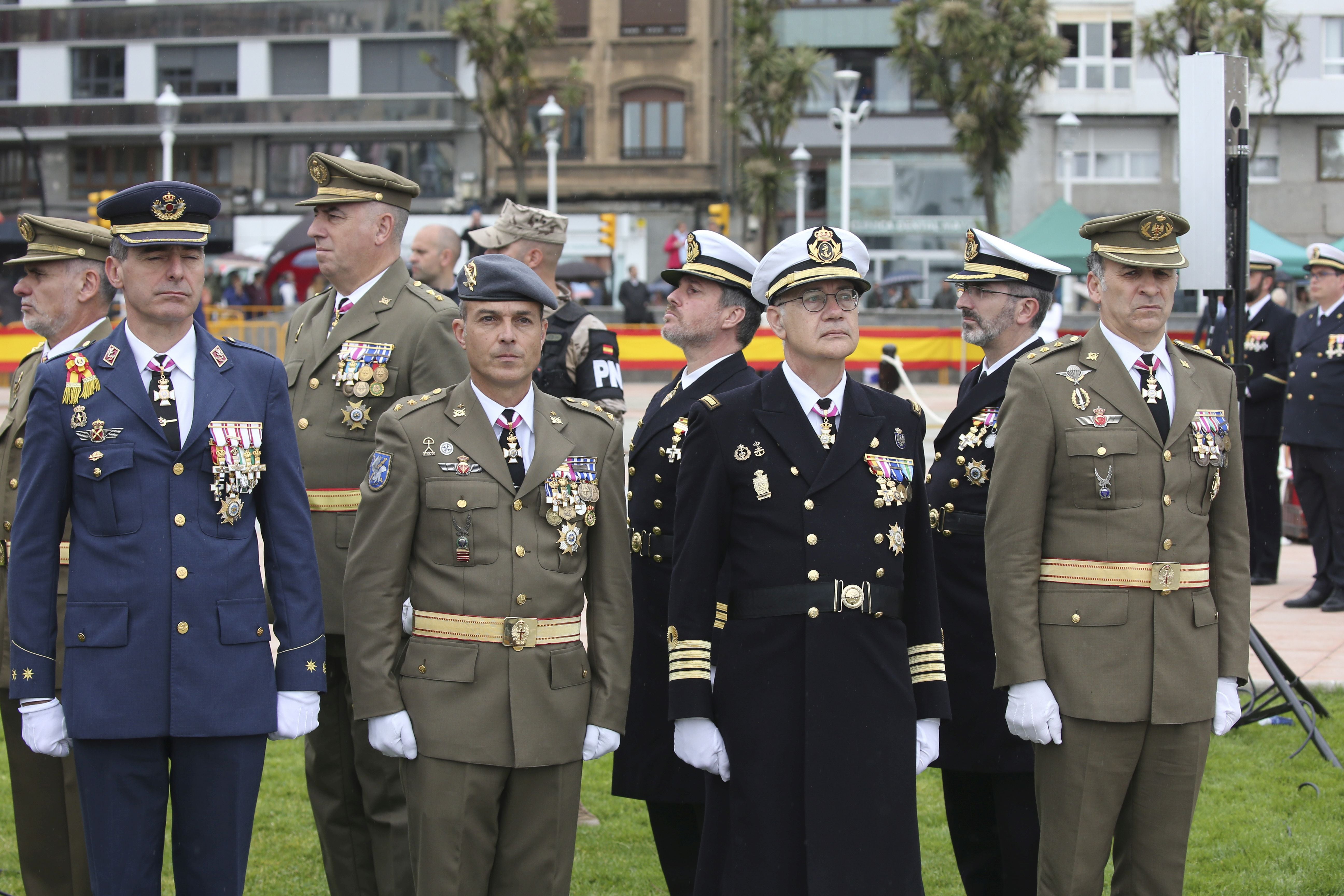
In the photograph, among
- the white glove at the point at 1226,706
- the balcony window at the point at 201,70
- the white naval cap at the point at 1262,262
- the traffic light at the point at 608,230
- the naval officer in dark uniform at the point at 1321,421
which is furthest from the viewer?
the balcony window at the point at 201,70

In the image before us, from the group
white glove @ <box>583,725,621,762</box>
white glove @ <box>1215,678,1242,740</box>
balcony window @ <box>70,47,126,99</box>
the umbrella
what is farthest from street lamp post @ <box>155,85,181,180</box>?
balcony window @ <box>70,47,126,99</box>

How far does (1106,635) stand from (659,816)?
5.55 ft

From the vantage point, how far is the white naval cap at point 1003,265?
5.27 m

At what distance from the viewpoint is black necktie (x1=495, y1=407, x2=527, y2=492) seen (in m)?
4.18

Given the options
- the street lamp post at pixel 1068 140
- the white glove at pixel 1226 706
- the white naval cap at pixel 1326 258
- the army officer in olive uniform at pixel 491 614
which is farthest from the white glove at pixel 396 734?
the street lamp post at pixel 1068 140

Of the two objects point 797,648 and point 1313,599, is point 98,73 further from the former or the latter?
point 797,648

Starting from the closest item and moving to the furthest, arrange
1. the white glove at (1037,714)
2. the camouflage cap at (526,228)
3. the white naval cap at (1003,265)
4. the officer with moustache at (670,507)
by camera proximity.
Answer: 1. the white glove at (1037,714)
2. the officer with moustache at (670,507)
3. the white naval cap at (1003,265)
4. the camouflage cap at (526,228)

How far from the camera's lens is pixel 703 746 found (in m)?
4.00

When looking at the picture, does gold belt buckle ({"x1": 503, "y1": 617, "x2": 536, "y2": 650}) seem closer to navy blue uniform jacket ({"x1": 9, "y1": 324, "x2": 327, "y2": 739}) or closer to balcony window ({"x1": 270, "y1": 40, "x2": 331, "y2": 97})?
navy blue uniform jacket ({"x1": 9, "y1": 324, "x2": 327, "y2": 739})

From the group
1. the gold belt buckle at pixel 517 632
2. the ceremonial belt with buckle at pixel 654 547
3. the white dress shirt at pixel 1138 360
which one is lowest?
the gold belt buckle at pixel 517 632

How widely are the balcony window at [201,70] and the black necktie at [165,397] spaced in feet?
170

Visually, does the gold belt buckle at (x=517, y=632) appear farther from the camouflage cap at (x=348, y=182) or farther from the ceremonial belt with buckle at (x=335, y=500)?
the camouflage cap at (x=348, y=182)

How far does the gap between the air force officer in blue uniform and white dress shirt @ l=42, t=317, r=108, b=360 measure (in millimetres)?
1057

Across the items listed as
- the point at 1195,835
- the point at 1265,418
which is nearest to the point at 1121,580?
the point at 1195,835
